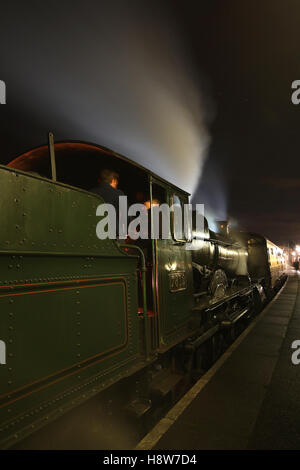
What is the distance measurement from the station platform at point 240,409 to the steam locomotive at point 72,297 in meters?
0.41

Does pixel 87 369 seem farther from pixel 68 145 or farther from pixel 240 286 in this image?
pixel 240 286

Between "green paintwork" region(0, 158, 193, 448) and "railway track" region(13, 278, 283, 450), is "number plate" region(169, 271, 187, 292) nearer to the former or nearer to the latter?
"green paintwork" region(0, 158, 193, 448)

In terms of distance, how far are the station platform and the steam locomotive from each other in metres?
0.41

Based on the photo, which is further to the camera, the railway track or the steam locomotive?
the railway track

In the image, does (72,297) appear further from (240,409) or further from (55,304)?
(240,409)

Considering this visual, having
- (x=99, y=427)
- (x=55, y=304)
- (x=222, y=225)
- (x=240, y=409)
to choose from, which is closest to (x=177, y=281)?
(x=240, y=409)

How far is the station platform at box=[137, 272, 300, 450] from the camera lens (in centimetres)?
291

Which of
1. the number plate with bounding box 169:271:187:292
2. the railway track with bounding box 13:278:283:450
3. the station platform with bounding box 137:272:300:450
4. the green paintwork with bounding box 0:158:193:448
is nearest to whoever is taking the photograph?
the green paintwork with bounding box 0:158:193:448

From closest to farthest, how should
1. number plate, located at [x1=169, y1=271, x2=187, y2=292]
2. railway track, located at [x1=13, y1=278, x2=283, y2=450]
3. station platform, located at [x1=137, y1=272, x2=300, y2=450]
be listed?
railway track, located at [x1=13, y1=278, x2=283, y2=450]
station platform, located at [x1=137, y1=272, x2=300, y2=450]
number plate, located at [x1=169, y1=271, x2=187, y2=292]

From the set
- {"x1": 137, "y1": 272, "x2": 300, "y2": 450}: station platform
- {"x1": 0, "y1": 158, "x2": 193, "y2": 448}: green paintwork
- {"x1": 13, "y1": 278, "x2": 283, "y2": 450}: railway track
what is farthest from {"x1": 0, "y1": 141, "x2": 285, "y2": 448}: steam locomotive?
{"x1": 137, "y1": 272, "x2": 300, "y2": 450}: station platform

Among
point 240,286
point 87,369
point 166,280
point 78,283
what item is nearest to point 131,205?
point 166,280

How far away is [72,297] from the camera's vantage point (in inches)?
92.4

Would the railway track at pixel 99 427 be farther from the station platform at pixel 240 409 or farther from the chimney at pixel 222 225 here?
the chimney at pixel 222 225

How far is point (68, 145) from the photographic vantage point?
332cm
